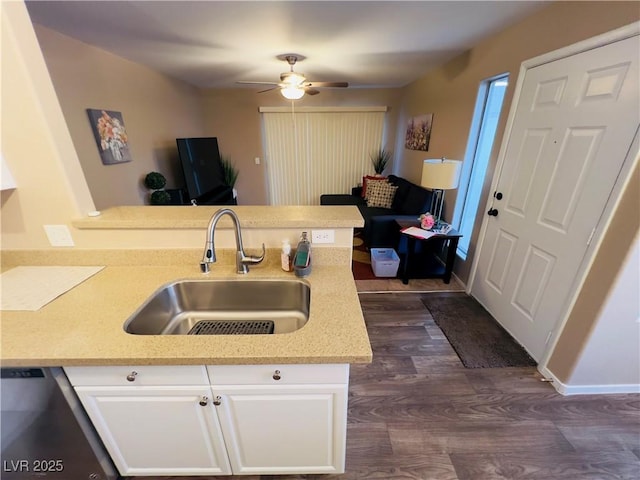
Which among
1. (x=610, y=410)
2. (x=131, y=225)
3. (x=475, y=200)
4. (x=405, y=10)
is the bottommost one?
(x=610, y=410)

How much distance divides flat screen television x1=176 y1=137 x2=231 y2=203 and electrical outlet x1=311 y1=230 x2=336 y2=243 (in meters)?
2.81

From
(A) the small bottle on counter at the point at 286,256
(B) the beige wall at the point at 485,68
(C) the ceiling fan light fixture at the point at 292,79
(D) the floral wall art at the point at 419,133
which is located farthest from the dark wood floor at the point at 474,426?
(D) the floral wall art at the point at 419,133

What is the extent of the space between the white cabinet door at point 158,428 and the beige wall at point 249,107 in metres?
4.85

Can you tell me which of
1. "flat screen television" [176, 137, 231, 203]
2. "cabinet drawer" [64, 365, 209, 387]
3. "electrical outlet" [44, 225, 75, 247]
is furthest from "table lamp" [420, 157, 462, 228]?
"flat screen television" [176, 137, 231, 203]

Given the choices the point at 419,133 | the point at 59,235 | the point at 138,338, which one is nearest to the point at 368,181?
the point at 419,133

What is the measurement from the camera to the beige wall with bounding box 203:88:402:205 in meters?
4.76

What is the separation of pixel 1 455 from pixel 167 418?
0.66m

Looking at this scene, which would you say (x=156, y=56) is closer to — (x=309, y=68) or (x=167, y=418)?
(x=309, y=68)

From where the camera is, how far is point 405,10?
5.86ft

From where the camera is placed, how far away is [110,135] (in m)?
2.51

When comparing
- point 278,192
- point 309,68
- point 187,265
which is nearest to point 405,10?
point 309,68

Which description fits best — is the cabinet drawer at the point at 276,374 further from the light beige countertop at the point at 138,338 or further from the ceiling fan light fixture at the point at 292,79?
the ceiling fan light fixture at the point at 292,79

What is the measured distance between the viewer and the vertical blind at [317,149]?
16.1ft

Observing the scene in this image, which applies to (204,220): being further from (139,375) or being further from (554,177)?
(554,177)
